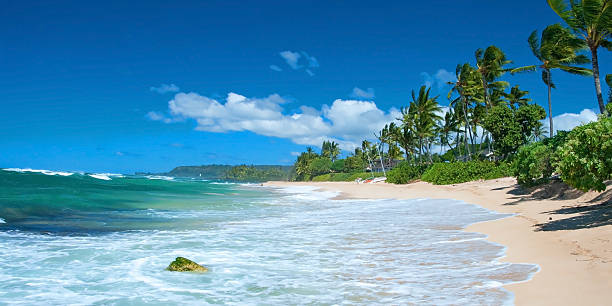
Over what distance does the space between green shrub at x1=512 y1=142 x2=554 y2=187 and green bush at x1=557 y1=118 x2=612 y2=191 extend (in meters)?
6.62

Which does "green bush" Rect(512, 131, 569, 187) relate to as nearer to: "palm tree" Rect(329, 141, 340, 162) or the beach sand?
the beach sand

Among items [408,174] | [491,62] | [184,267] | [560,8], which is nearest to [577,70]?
[560,8]

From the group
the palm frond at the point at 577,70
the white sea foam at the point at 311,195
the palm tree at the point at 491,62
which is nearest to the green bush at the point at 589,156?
the white sea foam at the point at 311,195

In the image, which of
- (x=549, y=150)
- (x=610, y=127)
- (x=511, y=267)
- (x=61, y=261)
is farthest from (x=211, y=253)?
(x=549, y=150)

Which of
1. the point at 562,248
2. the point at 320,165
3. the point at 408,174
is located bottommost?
the point at 562,248

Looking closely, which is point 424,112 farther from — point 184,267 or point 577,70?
point 184,267

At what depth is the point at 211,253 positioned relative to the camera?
731 cm

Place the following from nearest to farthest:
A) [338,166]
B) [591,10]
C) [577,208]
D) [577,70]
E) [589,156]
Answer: [589,156], [577,208], [591,10], [577,70], [338,166]

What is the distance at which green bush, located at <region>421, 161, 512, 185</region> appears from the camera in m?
30.1

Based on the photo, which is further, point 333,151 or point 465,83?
point 333,151

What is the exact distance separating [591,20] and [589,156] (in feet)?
42.6

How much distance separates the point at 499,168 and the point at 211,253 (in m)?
27.9

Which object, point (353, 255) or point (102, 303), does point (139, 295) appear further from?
point (353, 255)

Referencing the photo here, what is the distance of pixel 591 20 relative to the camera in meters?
16.7
